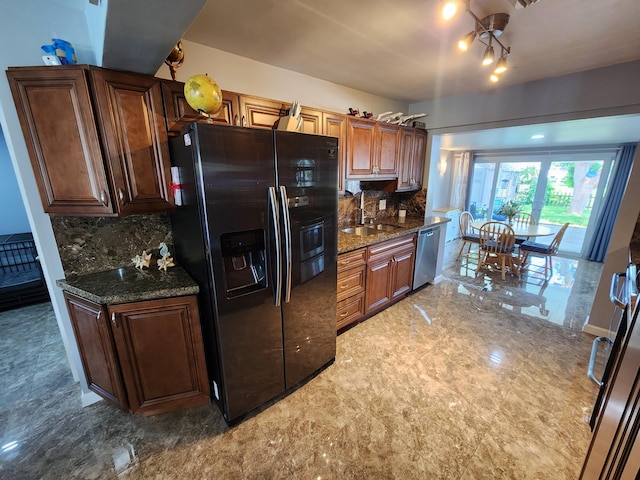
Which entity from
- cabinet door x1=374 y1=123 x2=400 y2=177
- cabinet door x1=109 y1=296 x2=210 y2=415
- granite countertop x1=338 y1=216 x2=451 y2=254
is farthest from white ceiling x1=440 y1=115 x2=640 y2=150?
cabinet door x1=109 y1=296 x2=210 y2=415

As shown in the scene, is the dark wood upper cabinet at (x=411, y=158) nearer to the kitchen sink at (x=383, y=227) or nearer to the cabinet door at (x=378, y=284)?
the kitchen sink at (x=383, y=227)

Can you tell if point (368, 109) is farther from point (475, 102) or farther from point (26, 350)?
point (26, 350)

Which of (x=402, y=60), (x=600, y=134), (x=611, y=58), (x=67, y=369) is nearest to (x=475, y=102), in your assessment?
(x=611, y=58)

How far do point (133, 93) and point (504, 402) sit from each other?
3232mm

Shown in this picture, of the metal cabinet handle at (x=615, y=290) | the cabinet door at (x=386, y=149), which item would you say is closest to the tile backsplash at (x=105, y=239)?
Answer: the cabinet door at (x=386, y=149)

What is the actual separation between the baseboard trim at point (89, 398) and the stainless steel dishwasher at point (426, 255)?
3.36 meters

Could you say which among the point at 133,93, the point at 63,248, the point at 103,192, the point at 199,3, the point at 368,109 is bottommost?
the point at 63,248

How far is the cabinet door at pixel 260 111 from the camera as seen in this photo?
74.9 inches

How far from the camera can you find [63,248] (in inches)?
66.8

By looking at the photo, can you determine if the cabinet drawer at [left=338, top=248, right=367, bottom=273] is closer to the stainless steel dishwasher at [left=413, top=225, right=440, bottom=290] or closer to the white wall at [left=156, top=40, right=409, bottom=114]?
the stainless steel dishwasher at [left=413, top=225, right=440, bottom=290]

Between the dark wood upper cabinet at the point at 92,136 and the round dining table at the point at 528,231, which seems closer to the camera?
the dark wood upper cabinet at the point at 92,136

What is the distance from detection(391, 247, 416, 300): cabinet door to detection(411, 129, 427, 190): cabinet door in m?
1.09

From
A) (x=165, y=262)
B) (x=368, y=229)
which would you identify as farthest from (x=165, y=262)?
(x=368, y=229)

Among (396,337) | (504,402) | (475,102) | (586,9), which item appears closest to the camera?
(586,9)
